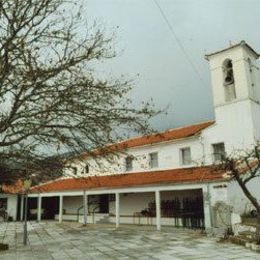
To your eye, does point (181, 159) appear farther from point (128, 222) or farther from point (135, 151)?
point (128, 222)

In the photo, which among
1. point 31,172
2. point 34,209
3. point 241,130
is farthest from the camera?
point 34,209

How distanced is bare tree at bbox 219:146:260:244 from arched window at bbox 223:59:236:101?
13.8ft

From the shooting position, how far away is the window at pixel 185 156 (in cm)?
2709

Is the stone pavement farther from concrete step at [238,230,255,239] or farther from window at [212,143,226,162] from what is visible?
window at [212,143,226,162]

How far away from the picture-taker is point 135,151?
100ft

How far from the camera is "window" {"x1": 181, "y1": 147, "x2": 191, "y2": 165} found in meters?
27.1

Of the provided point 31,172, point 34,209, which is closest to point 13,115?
point 31,172

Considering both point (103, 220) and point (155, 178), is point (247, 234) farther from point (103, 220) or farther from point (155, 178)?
point (103, 220)

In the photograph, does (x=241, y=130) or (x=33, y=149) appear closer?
(x=33, y=149)

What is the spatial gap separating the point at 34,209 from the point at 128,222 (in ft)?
44.0

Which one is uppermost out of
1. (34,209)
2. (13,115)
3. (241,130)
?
→ (241,130)

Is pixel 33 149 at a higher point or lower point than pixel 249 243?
higher

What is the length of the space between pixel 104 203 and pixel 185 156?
29.1ft

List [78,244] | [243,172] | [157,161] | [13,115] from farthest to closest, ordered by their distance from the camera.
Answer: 1. [157,161]
2. [243,172]
3. [78,244]
4. [13,115]
